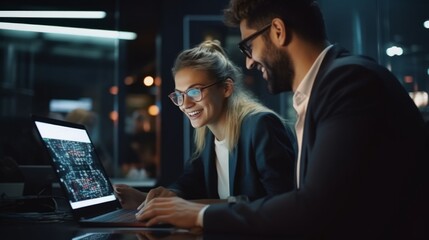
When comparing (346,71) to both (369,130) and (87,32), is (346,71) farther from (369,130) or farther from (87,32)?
(87,32)

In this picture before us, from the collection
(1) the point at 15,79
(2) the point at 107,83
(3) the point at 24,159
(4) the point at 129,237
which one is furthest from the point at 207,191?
(2) the point at 107,83

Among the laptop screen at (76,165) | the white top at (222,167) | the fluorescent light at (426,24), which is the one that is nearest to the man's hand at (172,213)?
the laptop screen at (76,165)

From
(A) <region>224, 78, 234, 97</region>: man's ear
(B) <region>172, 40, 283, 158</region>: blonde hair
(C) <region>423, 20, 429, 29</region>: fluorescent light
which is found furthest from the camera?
(C) <region>423, 20, 429, 29</region>: fluorescent light

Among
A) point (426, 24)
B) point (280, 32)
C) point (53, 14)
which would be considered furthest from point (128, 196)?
point (53, 14)

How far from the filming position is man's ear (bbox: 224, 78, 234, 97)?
2.20 m

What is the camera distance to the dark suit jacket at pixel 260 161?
1.82m

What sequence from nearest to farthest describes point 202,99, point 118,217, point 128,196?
point 118,217 < point 128,196 < point 202,99

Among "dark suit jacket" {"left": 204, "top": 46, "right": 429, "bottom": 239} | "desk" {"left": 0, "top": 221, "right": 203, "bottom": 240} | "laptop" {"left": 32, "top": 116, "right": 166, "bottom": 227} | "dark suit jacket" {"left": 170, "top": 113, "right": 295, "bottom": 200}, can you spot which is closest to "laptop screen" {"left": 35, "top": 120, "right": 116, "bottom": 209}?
"laptop" {"left": 32, "top": 116, "right": 166, "bottom": 227}

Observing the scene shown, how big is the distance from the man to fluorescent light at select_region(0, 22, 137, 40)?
5004mm

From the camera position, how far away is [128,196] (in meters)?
1.87

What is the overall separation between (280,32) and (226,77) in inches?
33.9

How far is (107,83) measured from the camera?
8.61 meters

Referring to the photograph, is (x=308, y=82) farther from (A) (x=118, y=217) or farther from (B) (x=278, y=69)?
(A) (x=118, y=217)

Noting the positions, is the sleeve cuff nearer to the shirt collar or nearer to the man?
the man
